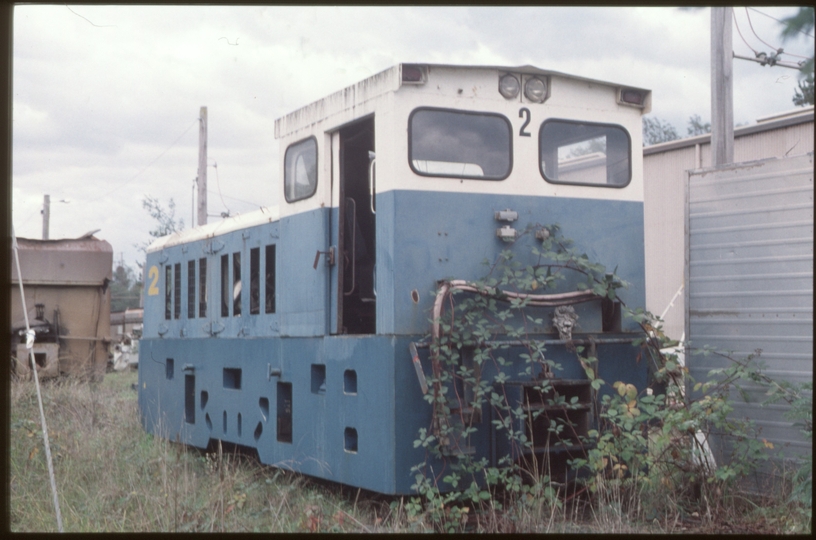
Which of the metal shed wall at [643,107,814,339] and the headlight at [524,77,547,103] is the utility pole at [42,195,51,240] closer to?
the metal shed wall at [643,107,814,339]

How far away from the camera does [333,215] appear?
23.3 ft

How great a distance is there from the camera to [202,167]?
21812 mm

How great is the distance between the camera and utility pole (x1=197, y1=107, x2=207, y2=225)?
68.7ft

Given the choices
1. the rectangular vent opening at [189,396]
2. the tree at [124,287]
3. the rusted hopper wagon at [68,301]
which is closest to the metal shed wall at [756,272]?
the rectangular vent opening at [189,396]

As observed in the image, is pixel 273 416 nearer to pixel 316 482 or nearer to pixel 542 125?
pixel 316 482

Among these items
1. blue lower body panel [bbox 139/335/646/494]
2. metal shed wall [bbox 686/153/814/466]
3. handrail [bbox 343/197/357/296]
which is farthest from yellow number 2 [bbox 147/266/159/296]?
metal shed wall [bbox 686/153/814/466]

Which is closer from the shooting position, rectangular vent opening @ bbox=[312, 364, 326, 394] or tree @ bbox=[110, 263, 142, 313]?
rectangular vent opening @ bbox=[312, 364, 326, 394]

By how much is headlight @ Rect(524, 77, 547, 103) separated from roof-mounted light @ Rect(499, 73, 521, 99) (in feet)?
0.28

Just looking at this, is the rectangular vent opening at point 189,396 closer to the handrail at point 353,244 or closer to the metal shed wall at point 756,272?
the handrail at point 353,244

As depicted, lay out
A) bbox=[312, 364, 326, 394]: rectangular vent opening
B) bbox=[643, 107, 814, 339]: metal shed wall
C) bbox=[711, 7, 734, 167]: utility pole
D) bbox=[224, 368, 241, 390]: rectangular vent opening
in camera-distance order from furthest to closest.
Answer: bbox=[643, 107, 814, 339]: metal shed wall < bbox=[711, 7, 734, 167]: utility pole < bbox=[224, 368, 241, 390]: rectangular vent opening < bbox=[312, 364, 326, 394]: rectangular vent opening

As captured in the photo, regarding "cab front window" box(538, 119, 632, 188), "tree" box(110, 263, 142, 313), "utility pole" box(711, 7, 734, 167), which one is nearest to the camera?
"cab front window" box(538, 119, 632, 188)

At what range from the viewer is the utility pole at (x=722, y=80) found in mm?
10688

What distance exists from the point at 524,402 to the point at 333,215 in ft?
6.94

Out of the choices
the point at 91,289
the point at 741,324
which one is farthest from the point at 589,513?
the point at 91,289
